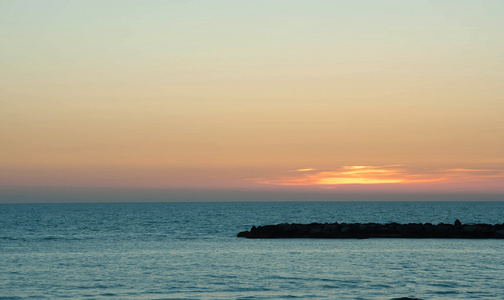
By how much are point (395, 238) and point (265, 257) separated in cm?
2352

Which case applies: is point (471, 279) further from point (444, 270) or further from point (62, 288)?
point (62, 288)

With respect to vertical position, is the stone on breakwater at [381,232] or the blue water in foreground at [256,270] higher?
the stone on breakwater at [381,232]

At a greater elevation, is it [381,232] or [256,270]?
[381,232]

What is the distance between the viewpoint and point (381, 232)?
6706 cm

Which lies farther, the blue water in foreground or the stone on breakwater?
the stone on breakwater

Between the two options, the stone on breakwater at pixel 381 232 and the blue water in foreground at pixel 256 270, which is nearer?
the blue water in foreground at pixel 256 270

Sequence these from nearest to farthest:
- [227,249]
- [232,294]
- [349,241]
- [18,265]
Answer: [232,294], [18,265], [227,249], [349,241]

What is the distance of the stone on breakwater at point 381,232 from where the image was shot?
6406 cm

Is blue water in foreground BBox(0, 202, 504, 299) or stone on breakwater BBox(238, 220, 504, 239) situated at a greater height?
stone on breakwater BBox(238, 220, 504, 239)

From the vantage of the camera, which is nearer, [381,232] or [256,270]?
[256,270]

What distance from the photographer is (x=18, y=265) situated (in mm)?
41562

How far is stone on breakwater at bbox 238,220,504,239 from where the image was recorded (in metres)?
64.1

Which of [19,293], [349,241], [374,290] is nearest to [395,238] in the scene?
[349,241]

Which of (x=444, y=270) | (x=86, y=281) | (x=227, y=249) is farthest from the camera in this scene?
(x=227, y=249)
